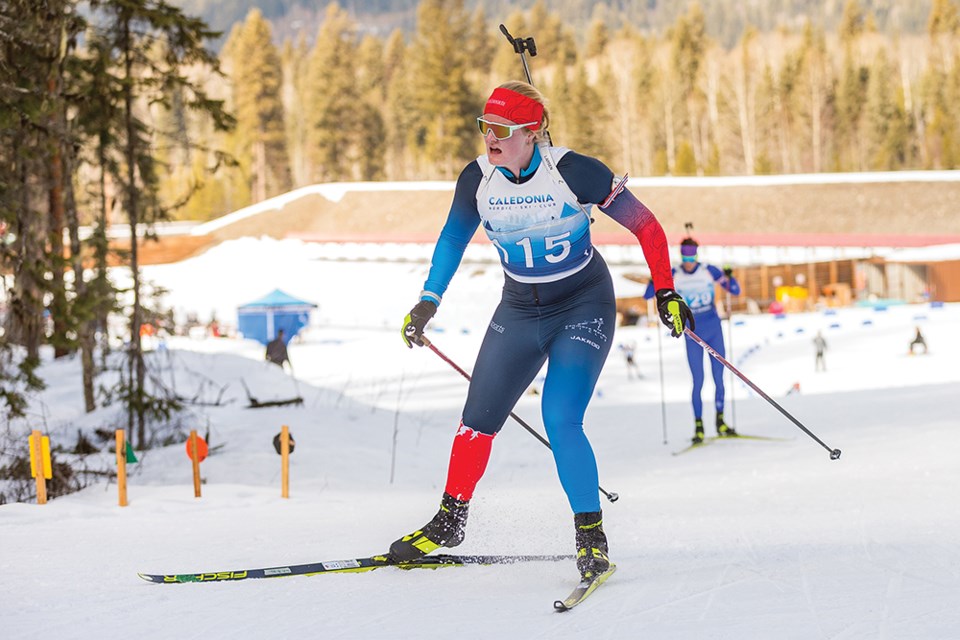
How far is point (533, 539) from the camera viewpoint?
16.8 ft

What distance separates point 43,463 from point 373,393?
1410 centimetres

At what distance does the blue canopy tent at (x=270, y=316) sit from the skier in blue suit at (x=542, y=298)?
30.2 m

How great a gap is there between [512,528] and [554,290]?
1.68m

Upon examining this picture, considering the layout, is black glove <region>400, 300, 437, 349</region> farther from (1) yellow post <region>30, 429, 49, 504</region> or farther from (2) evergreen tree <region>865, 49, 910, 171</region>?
(2) evergreen tree <region>865, 49, 910, 171</region>

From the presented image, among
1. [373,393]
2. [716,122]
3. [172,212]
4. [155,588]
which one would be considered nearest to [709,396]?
[373,393]

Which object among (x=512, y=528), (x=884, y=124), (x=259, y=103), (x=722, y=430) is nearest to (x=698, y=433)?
(x=722, y=430)

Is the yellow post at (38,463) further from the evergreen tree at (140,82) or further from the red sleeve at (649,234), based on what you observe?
the evergreen tree at (140,82)

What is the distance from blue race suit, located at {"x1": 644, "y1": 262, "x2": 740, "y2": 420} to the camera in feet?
33.5

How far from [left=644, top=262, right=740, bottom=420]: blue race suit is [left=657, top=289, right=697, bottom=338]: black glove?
Result: 5787mm

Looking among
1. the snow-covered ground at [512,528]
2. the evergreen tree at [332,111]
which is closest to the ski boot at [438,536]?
the snow-covered ground at [512,528]

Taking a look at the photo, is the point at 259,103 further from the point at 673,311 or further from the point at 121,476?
the point at 673,311

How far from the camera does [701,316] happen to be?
1025 cm

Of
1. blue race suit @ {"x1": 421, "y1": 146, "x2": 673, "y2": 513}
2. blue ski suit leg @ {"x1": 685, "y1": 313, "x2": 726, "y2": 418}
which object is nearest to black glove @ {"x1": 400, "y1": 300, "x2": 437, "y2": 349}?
blue race suit @ {"x1": 421, "y1": 146, "x2": 673, "y2": 513}

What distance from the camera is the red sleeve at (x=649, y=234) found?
4.28 m
